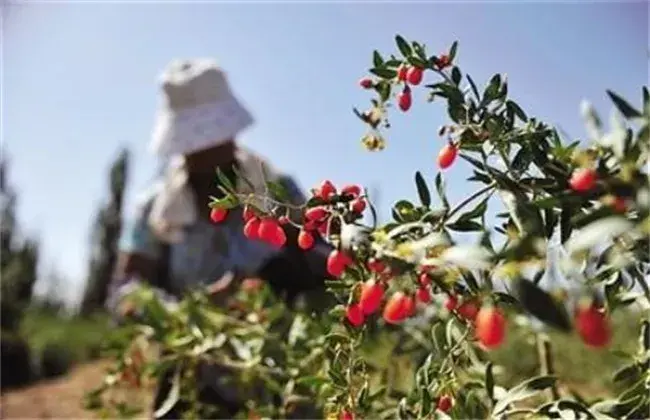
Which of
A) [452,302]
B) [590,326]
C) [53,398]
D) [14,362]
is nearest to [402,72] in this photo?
[452,302]

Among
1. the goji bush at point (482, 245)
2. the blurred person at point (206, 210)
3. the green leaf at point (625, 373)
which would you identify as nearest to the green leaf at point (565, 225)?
the goji bush at point (482, 245)

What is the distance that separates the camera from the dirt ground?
9.57 feet

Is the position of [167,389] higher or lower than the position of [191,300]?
lower

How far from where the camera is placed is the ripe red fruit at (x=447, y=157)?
767mm

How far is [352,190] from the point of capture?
0.73 meters

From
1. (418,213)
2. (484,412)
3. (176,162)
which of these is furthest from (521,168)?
(176,162)

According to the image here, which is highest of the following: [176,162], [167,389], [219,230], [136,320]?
[176,162]

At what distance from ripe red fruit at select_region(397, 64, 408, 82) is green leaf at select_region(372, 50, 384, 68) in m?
0.02

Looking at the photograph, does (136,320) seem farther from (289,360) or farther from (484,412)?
(484,412)

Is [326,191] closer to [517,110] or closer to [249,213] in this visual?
[249,213]

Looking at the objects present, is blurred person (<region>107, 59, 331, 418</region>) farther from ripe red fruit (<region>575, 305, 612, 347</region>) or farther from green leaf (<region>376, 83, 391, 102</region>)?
ripe red fruit (<region>575, 305, 612, 347</region>)

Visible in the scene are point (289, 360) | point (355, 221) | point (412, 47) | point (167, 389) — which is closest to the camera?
point (355, 221)

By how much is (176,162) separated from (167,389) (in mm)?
611

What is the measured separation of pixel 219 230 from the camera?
78.3 inches
